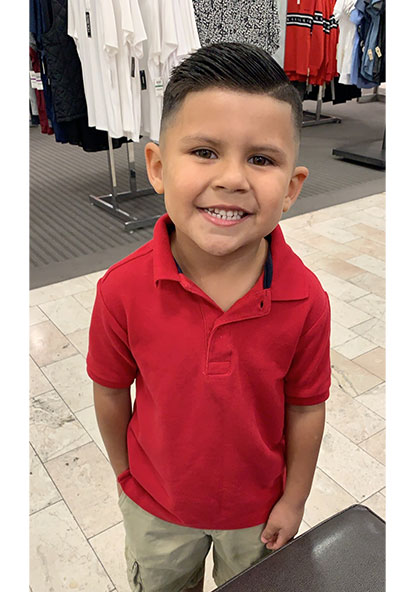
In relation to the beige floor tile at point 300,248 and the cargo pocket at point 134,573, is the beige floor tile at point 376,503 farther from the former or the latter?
the beige floor tile at point 300,248

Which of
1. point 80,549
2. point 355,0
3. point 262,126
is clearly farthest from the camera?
point 355,0

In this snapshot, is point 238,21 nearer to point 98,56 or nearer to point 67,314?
point 98,56

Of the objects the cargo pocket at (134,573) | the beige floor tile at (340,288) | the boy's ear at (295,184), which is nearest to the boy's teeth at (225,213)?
the boy's ear at (295,184)

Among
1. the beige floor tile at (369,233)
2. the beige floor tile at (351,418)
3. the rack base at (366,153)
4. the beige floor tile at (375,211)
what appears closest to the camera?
the beige floor tile at (351,418)

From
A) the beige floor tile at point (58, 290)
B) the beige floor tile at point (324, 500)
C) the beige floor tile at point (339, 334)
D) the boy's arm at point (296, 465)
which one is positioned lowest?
the beige floor tile at point (324, 500)

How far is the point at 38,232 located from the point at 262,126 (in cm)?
317

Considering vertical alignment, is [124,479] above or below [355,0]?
below

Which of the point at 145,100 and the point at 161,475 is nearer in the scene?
the point at 161,475

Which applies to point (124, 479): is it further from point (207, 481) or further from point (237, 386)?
point (237, 386)

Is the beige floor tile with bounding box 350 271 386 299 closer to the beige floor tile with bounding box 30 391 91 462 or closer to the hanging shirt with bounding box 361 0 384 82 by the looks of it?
the beige floor tile with bounding box 30 391 91 462

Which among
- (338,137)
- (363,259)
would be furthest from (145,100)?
(338,137)

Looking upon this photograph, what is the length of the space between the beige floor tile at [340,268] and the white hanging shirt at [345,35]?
8.63ft

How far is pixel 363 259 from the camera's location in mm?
3121

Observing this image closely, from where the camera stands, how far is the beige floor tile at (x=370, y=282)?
2.78 metres
